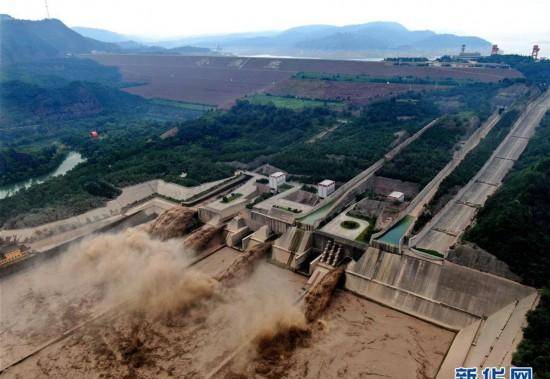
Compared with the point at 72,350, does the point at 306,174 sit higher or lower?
higher

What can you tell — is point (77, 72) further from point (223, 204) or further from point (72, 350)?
point (72, 350)

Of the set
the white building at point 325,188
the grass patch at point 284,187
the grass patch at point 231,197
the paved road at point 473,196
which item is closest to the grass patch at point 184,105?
the grass patch at point 231,197

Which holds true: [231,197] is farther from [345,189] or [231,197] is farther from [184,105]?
[184,105]

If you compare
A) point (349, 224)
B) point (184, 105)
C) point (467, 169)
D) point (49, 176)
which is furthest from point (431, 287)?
point (184, 105)

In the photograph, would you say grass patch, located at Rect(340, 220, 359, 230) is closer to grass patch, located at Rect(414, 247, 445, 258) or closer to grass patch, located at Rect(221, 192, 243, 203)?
grass patch, located at Rect(414, 247, 445, 258)

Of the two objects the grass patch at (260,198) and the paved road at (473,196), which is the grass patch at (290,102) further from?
the grass patch at (260,198)

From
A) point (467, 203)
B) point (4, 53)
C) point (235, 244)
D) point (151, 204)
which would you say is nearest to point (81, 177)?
point (151, 204)

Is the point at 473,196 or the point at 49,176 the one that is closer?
the point at 473,196

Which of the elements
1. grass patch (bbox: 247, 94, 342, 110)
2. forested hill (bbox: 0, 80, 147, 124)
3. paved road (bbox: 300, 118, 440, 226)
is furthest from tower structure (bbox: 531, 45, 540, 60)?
forested hill (bbox: 0, 80, 147, 124)
